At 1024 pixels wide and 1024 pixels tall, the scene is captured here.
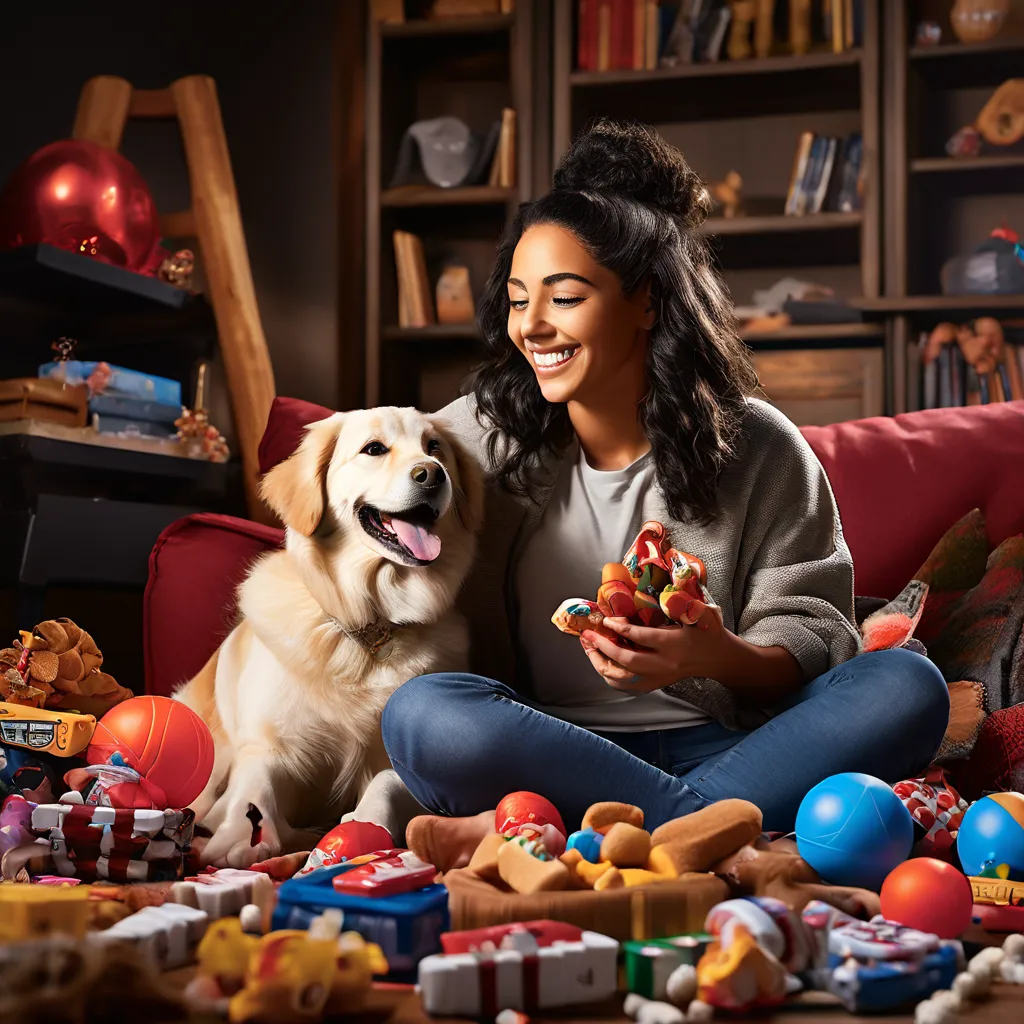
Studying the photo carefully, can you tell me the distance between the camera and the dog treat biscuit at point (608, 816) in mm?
1148

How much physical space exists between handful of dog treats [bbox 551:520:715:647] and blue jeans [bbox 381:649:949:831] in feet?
0.42

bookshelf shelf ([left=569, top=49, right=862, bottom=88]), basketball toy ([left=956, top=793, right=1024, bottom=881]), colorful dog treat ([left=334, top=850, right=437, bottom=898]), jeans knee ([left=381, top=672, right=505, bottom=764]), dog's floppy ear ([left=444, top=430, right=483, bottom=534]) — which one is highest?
bookshelf shelf ([left=569, top=49, right=862, bottom=88])

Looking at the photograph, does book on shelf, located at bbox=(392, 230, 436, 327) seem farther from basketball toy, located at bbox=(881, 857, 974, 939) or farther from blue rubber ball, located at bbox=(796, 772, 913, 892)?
basketball toy, located at bbox=(881, 857, 974, 939)

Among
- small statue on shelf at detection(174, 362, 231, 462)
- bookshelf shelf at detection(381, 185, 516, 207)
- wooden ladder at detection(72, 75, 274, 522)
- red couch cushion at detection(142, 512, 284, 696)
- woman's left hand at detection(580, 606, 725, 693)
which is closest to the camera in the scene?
woman's left hand at detection(580, 606, 725, 693)

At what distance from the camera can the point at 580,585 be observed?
60.6 inches

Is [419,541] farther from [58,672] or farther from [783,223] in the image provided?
[783,223]

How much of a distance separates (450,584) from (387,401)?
1797mm

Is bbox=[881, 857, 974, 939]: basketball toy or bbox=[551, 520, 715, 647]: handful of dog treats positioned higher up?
bbox=[551, 520, 715, 647]: handful of dog treats

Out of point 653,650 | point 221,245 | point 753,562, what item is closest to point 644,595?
point 653,650

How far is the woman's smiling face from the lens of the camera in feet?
4.91

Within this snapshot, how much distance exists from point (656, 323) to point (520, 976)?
0.98m

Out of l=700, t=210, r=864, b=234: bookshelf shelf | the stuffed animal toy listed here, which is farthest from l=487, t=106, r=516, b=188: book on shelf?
the stuffed animal toy

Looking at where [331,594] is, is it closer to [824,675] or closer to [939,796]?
[824,675]

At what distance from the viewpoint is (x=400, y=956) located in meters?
0.89
